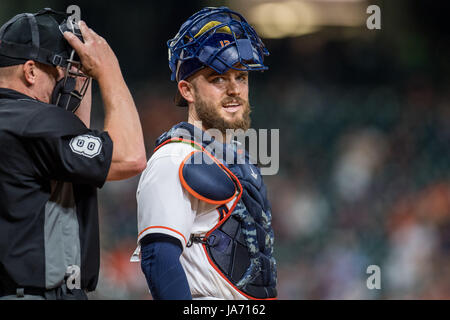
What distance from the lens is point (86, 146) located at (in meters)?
1.87

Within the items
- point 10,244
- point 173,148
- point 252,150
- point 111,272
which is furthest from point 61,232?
point 111,272

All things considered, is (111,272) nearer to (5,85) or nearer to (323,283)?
(323,283)

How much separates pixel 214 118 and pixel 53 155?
2.81ft

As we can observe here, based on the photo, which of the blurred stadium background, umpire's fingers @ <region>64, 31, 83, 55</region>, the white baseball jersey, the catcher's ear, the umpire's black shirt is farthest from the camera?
the blurred stadium background

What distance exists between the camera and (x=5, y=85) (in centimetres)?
204

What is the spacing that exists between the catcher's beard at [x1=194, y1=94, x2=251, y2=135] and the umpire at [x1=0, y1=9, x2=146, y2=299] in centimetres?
56

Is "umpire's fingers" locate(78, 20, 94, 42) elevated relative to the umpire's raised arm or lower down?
elevated

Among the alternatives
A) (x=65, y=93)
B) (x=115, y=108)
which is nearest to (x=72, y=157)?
(x=115, y=108)

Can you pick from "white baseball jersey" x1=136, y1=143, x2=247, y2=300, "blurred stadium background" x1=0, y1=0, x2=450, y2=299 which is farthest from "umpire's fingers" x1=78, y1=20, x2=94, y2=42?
"blurred stadium background" x1=0, y1=0, x2=450, y2=299

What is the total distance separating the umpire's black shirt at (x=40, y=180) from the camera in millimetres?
1841

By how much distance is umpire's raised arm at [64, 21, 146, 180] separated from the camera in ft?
6.26

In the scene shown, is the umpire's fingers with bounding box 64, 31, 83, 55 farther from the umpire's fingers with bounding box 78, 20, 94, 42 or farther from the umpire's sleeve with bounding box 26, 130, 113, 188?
the umpire's sleeve with bounding box 26, 130, 113, 188

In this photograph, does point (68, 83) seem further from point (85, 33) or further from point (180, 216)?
point (180, 216)

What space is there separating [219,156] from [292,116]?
388 cm
